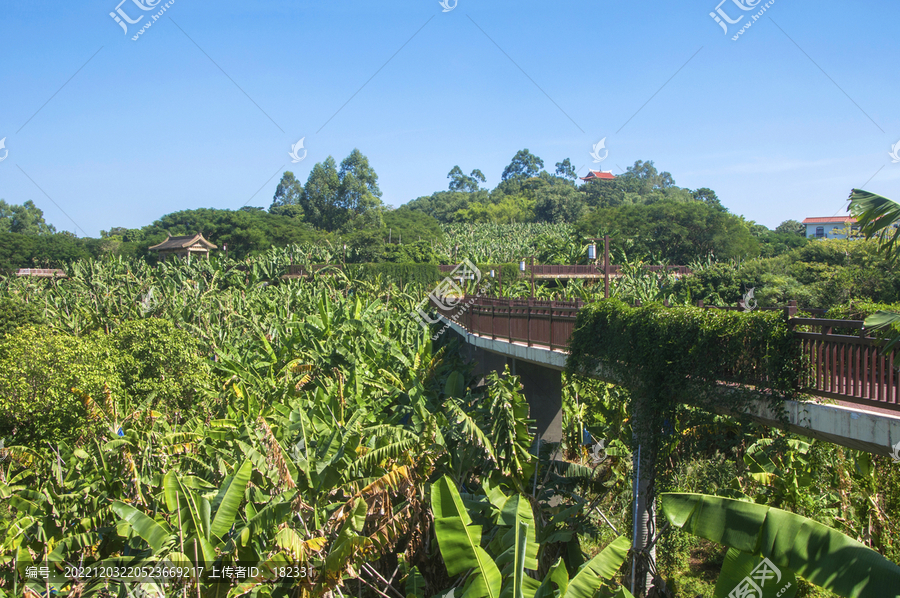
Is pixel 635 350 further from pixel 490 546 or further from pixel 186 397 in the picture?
pixel 186 397

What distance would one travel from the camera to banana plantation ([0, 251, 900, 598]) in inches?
226

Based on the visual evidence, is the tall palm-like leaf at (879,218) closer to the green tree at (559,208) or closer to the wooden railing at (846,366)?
the wooden railing at (846,366)

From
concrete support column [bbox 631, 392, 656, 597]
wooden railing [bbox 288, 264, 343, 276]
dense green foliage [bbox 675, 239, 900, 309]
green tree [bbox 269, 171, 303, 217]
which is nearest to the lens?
concrete support column [bbox 631, 392, 656, 597]

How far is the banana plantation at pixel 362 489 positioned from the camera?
574cm

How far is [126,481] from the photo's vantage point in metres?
9.73

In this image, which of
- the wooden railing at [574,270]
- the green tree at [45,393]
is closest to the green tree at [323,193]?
the wooden railing at [574,270]

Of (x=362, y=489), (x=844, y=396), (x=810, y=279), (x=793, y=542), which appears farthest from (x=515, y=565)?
(x=810, y=279)

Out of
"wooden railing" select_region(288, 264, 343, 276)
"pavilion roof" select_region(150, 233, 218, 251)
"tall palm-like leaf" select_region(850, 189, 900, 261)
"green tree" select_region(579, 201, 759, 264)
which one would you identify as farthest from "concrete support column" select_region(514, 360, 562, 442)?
"pavilion roof" select_region(150, 233, 218, 251)

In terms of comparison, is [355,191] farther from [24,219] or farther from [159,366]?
[24,219]

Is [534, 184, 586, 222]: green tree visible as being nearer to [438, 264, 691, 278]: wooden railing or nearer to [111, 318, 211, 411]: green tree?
[438, 264, 691, 278]: wooden railing

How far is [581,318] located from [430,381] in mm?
7475

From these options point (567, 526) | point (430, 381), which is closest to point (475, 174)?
point (430, 381)

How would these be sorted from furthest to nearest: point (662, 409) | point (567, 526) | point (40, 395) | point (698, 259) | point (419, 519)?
point (698, 259) → point (40, 395) → point (567, 526) → point (419, 519) → point (662, 409)

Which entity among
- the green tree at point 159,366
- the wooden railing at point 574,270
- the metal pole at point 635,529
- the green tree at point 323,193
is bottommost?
the metal pole at point 635,529
